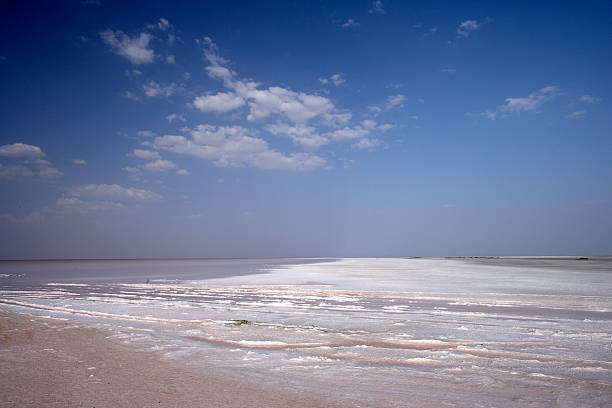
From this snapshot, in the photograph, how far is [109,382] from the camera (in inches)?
170

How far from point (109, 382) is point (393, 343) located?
170 inches

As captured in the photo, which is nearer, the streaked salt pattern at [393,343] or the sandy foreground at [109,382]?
the sandy foreground at [109,382]

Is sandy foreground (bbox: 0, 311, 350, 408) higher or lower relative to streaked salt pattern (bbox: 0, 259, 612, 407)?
higher

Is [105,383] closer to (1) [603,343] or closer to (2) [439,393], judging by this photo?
(2) [439,393]

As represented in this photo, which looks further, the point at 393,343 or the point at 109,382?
the point at 393,343

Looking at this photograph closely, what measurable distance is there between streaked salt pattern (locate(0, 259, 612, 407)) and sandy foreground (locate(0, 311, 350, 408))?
40 centimetres

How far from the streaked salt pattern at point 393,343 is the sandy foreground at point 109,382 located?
0.40 metres

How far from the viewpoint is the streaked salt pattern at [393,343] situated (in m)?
4.14

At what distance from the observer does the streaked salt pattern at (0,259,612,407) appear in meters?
4.14

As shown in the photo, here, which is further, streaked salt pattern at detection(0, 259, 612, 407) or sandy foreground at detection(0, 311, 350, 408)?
streaked salt pattern at detection(0, 259, 612, 407)

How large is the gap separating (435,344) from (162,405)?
4427mm

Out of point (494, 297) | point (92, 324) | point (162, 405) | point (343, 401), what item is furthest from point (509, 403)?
point (494, 297)

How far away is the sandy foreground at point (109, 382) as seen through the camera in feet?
12.3

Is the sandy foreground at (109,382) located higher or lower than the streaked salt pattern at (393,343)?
higher
